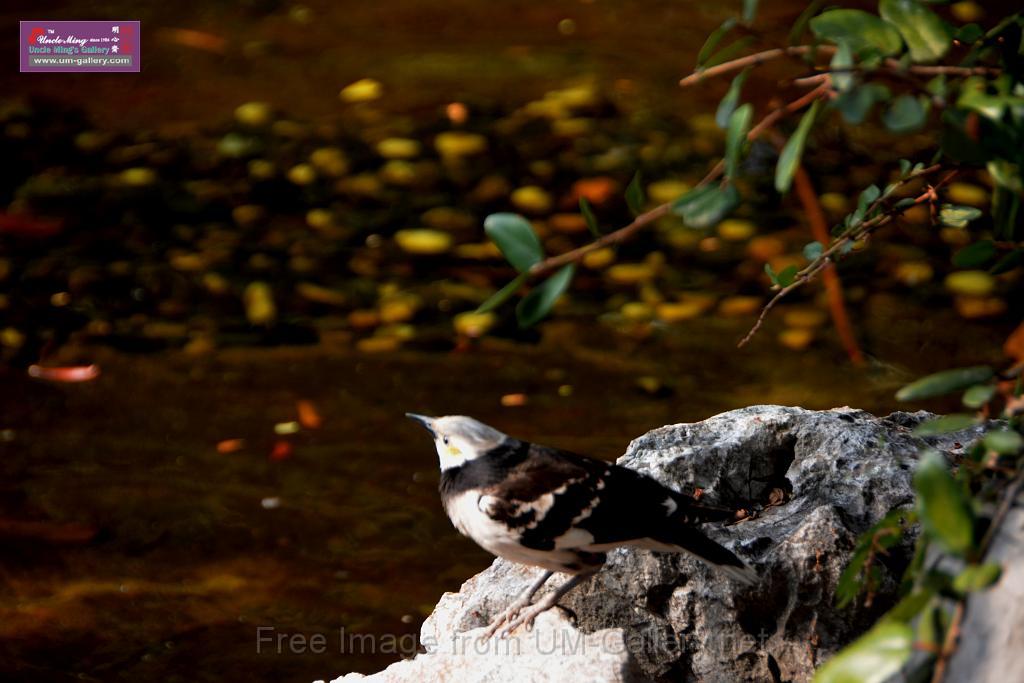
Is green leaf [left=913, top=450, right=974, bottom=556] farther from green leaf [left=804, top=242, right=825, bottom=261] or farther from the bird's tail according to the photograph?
green leaf [left=804, top=242, right=825, bottom=261]

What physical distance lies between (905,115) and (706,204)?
0.95 ft

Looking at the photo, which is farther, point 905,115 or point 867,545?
point 867,545

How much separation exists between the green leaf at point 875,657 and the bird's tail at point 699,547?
0.90 m

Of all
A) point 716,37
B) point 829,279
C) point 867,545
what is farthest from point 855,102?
point 829,279

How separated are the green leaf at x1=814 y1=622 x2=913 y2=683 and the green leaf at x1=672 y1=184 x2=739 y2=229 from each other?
23.2 inches

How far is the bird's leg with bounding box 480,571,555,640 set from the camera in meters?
2.64

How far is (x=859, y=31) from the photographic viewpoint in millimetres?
1769

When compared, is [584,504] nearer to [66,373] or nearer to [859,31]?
[859,31]

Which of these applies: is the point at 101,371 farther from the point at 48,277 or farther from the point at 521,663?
the point at 521,663

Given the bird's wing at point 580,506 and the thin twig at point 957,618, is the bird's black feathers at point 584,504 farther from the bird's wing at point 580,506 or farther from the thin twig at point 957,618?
the thin twig at point 957,618

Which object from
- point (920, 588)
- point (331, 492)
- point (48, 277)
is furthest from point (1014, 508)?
point (48, 277)

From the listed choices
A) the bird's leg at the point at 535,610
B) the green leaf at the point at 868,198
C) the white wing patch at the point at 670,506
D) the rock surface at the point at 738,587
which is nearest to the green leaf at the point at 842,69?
the green leaf at the point at 868,198

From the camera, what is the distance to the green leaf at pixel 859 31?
1760 mm

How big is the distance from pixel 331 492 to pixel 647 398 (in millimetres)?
1352
